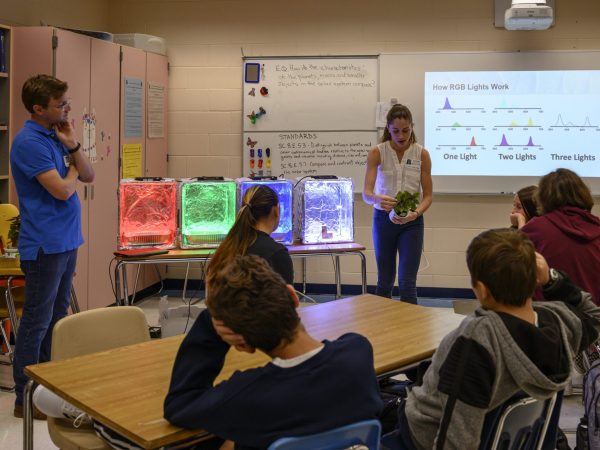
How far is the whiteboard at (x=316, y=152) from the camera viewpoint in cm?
617

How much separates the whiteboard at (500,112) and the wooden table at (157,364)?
333 cm

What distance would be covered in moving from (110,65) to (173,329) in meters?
2.12

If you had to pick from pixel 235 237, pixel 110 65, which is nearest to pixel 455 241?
pixel 110 65

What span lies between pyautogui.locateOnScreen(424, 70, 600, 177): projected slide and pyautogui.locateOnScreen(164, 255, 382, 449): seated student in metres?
4.58

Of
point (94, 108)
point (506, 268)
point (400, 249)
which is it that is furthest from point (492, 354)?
point (94, 108)

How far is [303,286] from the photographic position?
639 cm

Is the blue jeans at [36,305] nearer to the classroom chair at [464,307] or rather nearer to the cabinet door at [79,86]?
the cabinet door at [79,86]

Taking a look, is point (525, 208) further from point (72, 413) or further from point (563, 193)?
point (72, 413)

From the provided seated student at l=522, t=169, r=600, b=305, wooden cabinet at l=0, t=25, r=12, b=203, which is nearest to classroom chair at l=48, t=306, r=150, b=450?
seated student at l=522, t=169, r=600, b=305

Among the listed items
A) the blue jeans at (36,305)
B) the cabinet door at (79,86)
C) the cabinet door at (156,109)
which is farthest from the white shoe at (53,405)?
the cabinet door at (156,109)

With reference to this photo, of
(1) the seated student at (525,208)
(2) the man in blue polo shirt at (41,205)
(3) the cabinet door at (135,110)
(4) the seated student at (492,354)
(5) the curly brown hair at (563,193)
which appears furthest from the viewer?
(3) the cabinet door at (135,110)

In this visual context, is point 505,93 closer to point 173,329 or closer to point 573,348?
point 173,329

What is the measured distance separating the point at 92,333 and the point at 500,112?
171 inches

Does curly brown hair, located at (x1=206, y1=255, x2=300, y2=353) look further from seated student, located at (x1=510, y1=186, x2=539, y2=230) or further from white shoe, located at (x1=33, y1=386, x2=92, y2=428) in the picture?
seated student, located at (x1=510, y1=186, x2=539, y2=230)
